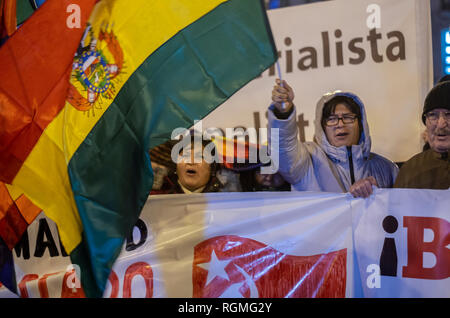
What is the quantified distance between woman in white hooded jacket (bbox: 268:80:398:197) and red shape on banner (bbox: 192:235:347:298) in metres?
0.47

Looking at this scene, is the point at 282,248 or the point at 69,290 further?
the point at 69,290

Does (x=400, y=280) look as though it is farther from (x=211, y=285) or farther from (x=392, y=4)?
(x=392, y=4)

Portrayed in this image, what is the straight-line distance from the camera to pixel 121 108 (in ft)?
8.25

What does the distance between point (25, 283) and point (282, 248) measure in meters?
1.59

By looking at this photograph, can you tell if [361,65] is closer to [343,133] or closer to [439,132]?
[343,133]

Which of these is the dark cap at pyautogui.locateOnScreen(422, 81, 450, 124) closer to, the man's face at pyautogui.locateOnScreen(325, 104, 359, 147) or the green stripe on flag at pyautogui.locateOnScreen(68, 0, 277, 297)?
the man's face at pyautogui.locateOnScreen(325, 104, 359, 147)

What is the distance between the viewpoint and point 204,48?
2480 mm

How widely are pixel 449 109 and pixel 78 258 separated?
2273 millimetres

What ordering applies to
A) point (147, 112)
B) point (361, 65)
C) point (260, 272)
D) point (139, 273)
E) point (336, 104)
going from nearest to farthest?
point (147, 112)
point (260, 272)
point (139, 273)
point (336, 104)
point (361, 65)

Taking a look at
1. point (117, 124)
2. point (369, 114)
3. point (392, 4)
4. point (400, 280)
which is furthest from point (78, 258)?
point (392, 4)

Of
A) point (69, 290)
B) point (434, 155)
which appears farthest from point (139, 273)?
point (434, 155)

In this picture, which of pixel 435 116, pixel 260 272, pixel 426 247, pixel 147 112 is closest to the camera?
pixel 147 112

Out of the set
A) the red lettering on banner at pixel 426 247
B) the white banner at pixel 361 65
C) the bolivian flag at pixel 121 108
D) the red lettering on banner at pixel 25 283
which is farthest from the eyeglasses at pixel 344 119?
the red lettering on banner at pixel 25 283

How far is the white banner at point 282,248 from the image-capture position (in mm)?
2717
